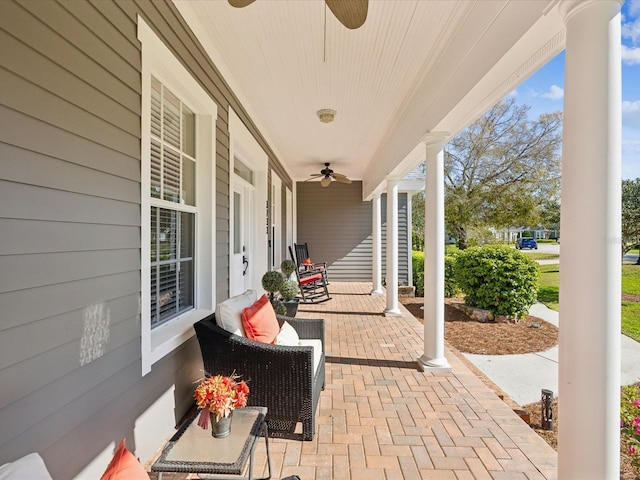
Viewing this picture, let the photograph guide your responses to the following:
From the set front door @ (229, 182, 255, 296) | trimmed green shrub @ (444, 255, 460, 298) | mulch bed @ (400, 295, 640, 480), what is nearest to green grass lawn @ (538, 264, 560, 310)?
trimmed green shrub @ (444, 255, 460, 298)

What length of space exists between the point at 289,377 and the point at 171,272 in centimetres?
110

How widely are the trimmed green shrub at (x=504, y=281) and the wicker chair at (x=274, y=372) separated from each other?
14.8 ft

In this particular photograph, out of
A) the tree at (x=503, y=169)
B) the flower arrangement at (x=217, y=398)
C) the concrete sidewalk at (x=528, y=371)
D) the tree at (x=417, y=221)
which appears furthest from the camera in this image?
the tree at (x=417, y=221)

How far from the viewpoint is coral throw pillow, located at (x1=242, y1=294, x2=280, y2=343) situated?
2.40 meters

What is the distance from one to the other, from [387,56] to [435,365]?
8.98ft

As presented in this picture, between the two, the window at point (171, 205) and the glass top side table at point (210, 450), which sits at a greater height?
the window at point (171, 205)

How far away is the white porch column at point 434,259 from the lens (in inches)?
132

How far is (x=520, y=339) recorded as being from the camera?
4996 mm

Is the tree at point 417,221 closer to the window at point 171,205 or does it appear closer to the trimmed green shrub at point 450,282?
the trimmed green shrub at point 450,282

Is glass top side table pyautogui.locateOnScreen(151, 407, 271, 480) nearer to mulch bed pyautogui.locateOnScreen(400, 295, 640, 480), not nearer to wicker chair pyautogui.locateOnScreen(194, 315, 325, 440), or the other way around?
wicker chair pyautogui.locateOnScreen(194, 315, 325, 440)

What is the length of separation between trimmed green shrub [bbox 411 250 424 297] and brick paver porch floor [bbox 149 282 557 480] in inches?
212

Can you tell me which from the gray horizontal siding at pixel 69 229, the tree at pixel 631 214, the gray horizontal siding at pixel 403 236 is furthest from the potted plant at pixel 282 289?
the tree at pixel 631 214

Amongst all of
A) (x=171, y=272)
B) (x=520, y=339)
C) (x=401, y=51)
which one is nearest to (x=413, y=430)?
(x=171, y=272)

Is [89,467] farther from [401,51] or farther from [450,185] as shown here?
→ [450,185]
